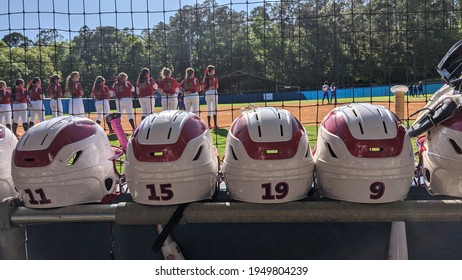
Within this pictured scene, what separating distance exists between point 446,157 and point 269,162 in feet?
2.42

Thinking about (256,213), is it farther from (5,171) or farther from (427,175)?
(5,171)

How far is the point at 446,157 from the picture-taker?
68.4 inches

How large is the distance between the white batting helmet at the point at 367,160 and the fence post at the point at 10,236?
1174 millimetres

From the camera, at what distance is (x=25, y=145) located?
5.60ft

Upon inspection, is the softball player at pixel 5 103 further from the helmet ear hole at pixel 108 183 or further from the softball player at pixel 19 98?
the helmet ear hole at pixel 108 183

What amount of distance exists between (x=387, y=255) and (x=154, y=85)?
23.9 feet

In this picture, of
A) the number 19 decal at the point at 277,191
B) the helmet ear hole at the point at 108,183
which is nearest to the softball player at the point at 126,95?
the helmet ear hole at the point at 108,183

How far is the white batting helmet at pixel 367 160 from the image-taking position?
1.59 metres

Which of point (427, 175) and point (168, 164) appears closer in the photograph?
point (168, 164)

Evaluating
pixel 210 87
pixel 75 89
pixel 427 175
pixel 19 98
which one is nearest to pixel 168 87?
pixel 210 87

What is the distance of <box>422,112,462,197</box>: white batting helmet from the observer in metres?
1.70

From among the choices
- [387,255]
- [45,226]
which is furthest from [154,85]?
[387,255]

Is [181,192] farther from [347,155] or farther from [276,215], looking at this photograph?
[347,155]

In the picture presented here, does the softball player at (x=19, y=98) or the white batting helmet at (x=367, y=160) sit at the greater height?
the softball player at (x=19, y=98)
